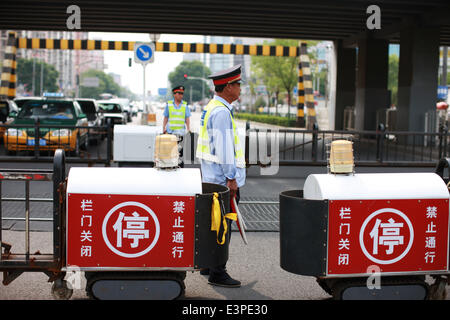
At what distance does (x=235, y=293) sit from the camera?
5543mm

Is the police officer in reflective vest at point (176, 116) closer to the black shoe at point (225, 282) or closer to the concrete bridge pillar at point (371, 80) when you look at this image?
the black shoe at point (225, 282)

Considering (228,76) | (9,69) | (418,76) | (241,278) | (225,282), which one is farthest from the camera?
(9,69)

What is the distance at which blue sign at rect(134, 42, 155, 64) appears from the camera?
19531 mm

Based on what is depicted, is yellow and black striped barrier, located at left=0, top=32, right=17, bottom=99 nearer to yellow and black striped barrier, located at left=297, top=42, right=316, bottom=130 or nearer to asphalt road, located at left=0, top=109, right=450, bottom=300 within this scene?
yellow and black striped barrier, located at left=297, top=42, right=316, bottom=130

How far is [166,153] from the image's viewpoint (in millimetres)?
4910

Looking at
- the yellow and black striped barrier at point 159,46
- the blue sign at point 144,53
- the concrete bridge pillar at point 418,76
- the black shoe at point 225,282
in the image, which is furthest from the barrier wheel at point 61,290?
the yellow and black striped barrier at point 159,46

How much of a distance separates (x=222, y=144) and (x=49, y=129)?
36.0 ft

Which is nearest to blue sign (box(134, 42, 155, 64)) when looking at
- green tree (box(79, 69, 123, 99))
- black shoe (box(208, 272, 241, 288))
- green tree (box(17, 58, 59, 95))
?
black shoe (box(208, 272, 241, 288))

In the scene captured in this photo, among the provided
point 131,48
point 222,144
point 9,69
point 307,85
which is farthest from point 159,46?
point 222,144

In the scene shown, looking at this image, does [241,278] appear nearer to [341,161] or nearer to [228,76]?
[341,161]

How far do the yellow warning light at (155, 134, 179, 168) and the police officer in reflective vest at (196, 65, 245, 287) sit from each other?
877 mm

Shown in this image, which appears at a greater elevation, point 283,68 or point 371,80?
point 283,68

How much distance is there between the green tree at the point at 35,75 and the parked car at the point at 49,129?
87878 millimetres

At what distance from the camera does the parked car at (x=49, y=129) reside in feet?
53.3
